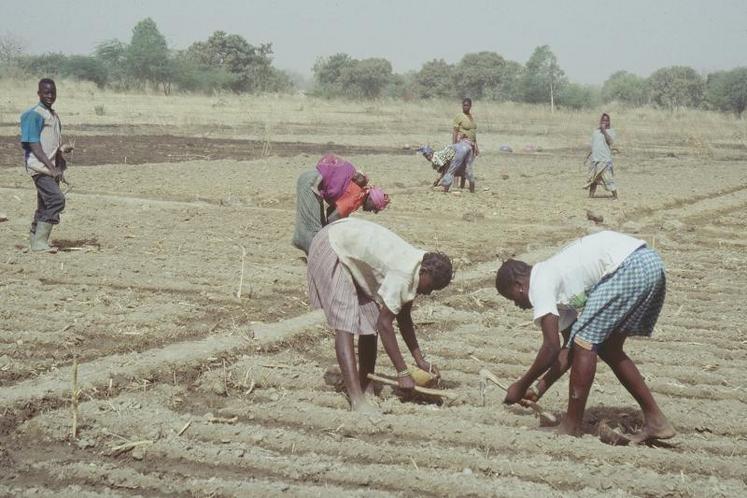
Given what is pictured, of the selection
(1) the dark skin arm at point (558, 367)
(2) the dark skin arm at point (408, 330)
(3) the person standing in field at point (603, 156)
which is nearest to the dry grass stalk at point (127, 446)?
(2) the dark skin arm at point (408, 330)

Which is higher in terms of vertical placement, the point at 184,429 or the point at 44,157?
the point at 44,157

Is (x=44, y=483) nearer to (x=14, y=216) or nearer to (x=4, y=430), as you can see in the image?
(x=4, y=430)

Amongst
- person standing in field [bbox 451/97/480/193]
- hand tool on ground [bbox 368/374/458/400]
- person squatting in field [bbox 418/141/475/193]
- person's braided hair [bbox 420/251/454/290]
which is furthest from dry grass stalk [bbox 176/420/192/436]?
person standing in field [bbox 451/97/480/193]

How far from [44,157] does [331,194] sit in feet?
10.2

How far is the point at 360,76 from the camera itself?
253 ft

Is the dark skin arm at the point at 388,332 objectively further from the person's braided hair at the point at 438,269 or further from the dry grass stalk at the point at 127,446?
the dry grass stalk at the point at 127,446

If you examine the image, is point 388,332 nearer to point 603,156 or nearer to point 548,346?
point 548,346

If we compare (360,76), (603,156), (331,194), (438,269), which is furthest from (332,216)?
(360,76)

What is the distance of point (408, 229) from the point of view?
11469 millimetres

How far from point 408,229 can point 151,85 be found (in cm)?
4874

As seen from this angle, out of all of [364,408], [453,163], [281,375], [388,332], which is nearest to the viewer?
[388,332]

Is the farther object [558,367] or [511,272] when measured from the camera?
[558,367]

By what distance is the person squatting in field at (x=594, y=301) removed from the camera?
14.9 feet

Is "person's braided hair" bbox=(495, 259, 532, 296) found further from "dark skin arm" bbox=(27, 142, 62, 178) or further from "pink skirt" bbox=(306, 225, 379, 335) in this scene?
"dark skin arm" bbox=(27, 142, 62, 178)
